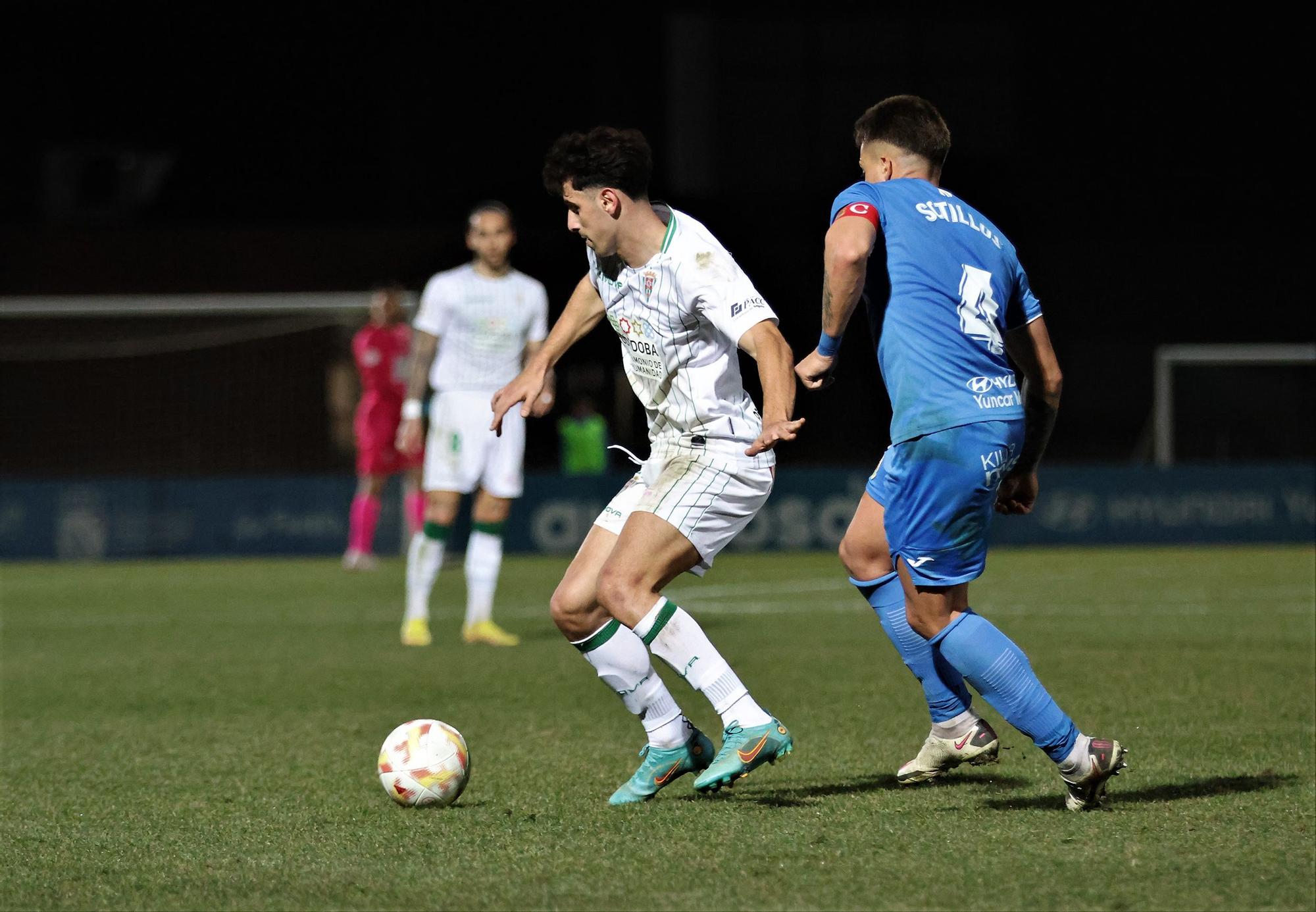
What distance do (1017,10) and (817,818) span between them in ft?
79.3

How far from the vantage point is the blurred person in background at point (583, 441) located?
70.6ft

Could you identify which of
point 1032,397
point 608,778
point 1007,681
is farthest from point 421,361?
point 1007,681

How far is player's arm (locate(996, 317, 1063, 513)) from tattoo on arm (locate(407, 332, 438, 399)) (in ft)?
17.6

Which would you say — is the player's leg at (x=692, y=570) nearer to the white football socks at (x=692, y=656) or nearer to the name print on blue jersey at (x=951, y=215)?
the white football socks at (x=692, y=656)

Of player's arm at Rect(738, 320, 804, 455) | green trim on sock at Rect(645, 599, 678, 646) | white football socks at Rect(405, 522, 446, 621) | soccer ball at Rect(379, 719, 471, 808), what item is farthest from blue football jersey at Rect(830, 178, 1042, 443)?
white football socks at Rect(405, 522, 446, 621)

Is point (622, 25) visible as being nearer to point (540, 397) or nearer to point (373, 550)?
point (373, 550)

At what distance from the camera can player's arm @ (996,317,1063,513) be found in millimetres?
4762

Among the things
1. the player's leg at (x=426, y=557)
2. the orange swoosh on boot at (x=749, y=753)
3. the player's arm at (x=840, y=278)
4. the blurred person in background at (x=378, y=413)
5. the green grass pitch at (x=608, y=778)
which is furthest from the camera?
the blurred person in background at (x=378, y=413)

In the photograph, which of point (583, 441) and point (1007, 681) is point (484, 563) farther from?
point (583, 441)

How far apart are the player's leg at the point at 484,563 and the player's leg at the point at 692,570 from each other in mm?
4741

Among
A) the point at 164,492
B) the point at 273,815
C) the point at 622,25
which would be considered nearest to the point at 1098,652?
the point at 273,815

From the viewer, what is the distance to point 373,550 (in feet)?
56.9

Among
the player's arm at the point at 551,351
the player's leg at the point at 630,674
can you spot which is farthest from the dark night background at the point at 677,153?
the player's leg at the point at 630,674

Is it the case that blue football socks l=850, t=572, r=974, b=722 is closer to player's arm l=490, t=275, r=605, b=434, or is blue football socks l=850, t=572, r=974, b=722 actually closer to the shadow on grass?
the shadow on grass
